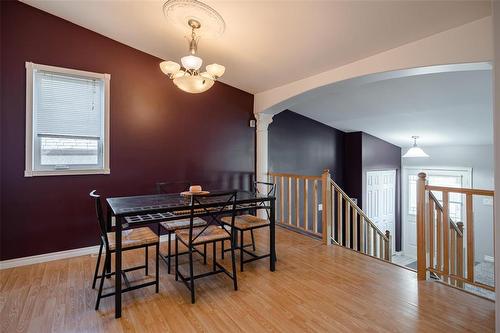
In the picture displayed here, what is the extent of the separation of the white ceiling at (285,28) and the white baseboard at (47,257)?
273 centimetres

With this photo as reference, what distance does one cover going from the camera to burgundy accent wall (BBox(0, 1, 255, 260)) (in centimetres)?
297

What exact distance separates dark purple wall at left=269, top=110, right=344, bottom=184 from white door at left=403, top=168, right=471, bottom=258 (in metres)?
2.05

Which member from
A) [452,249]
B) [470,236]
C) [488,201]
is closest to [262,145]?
[452,249]

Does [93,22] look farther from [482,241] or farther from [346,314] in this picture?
[482,241]

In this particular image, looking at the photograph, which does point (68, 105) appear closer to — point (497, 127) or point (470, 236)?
point (497, 127)

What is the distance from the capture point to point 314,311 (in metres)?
2.16

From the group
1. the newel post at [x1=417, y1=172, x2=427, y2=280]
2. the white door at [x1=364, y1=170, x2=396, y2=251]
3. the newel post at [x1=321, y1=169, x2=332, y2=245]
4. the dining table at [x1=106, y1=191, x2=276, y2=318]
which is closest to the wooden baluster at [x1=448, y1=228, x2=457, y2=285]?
the newel post at [x1=417, y1=172, x2=427, y2=280]

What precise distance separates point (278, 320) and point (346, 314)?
21.6 inches

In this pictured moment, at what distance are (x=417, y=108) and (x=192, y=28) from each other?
145 inches

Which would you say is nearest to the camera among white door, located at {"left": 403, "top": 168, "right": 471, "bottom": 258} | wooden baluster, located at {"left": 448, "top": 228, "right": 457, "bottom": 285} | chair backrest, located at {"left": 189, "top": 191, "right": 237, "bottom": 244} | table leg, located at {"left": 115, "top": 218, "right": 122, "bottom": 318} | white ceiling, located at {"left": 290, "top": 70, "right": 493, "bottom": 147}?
table leg, located at {"left": 115, "top": 218, "right": 122, "bottom": 318}

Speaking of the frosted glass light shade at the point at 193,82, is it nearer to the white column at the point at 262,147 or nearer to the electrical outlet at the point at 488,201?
the white column at the point at 262,147

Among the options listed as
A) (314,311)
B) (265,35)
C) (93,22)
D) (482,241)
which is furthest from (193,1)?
(482,241)

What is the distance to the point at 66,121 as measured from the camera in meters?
3.27

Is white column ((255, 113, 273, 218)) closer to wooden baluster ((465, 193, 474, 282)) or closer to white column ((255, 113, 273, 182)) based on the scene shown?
white column ((255, 113, 273, 182))
